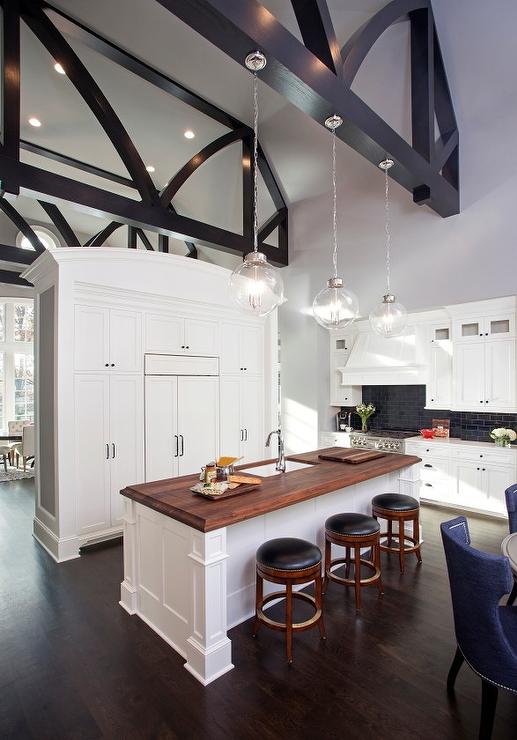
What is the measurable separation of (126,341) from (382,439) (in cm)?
396

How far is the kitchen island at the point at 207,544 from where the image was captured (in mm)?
2252

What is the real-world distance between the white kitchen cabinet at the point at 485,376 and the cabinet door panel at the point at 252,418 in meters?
2.74

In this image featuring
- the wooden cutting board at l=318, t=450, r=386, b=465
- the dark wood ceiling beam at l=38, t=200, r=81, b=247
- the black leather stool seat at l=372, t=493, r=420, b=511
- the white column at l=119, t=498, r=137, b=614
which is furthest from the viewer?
the dark wood ceiling beam at l=38, t=200, r=81, b=247

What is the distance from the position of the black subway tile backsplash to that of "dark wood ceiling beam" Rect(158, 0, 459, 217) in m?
3.49

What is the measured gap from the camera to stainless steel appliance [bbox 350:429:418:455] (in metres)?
5.96

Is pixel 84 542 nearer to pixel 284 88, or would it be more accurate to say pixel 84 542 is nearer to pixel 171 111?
pixel 284 88

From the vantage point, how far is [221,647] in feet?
7.54

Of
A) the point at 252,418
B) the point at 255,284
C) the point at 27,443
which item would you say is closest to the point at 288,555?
the point at 255,284

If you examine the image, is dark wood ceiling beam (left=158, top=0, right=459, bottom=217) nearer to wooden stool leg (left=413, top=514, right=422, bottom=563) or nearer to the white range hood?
the white range hood

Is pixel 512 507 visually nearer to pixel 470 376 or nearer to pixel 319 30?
pixel 470 376

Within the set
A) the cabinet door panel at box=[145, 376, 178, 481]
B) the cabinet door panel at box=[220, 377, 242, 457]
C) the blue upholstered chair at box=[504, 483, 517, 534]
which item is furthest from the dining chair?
the blue upholstered chair at box=[504, 483, 517, 534]

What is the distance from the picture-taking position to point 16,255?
23.1 feet

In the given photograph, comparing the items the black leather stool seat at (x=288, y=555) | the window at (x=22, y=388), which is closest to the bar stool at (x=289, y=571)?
the black leather stool seat at (x=288, y=555)

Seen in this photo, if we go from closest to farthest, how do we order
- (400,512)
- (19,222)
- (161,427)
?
(400,512) < (161,427) < (19,222)
